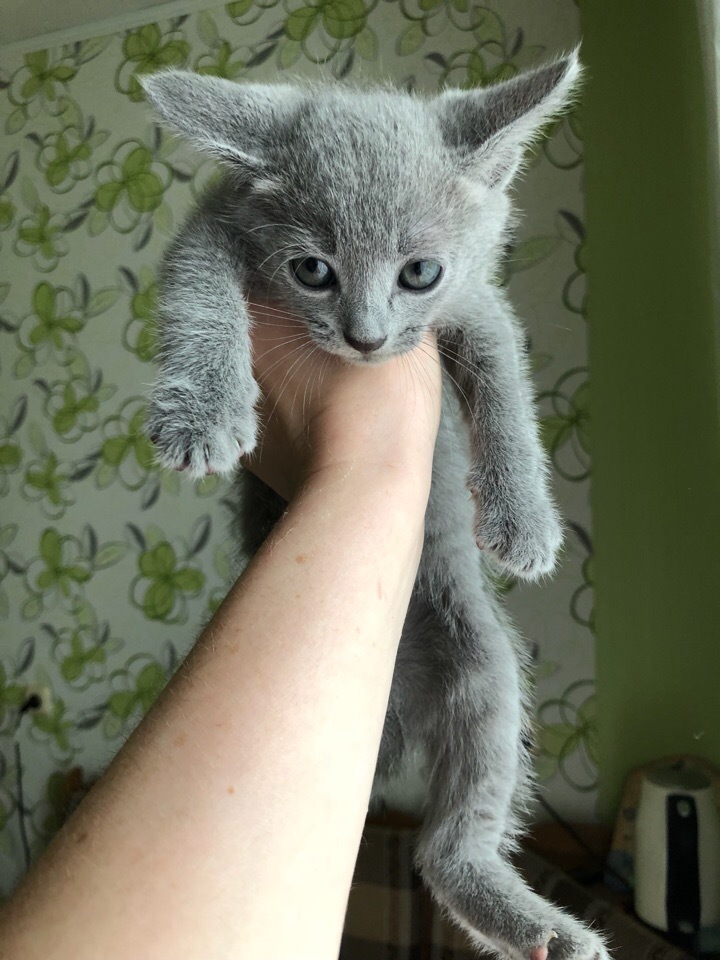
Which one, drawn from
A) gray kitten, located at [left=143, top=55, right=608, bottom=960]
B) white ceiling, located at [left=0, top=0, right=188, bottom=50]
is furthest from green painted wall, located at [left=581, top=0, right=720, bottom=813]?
white ceiling, located at [left=0, top=0, right=188, bottom=50]

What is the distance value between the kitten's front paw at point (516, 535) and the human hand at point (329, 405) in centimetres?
13

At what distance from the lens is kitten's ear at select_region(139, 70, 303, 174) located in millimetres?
658

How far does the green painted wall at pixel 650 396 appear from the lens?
4.70 feet

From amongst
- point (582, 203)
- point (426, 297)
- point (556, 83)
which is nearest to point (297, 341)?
point (426, 297)

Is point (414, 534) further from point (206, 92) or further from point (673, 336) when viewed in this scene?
point (673, 336)

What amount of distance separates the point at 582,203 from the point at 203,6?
53.2 inches

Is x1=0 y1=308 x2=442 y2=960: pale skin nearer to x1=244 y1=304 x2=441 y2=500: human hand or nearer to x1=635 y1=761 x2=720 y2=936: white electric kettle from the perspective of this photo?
x1=244 y1=304 x2=441 y2=500: human hand

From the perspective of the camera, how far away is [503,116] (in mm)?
703

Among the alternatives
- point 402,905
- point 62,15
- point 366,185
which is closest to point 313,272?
point 366,185

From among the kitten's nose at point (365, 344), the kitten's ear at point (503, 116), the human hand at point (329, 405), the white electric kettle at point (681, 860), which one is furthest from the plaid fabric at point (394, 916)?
the kitten's ear at point (503, 116)

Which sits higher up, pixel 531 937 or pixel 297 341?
pixel 297 341

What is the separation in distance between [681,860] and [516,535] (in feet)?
3.25

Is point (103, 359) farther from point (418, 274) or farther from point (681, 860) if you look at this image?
point (681, 860)

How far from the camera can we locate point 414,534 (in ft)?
2.29
